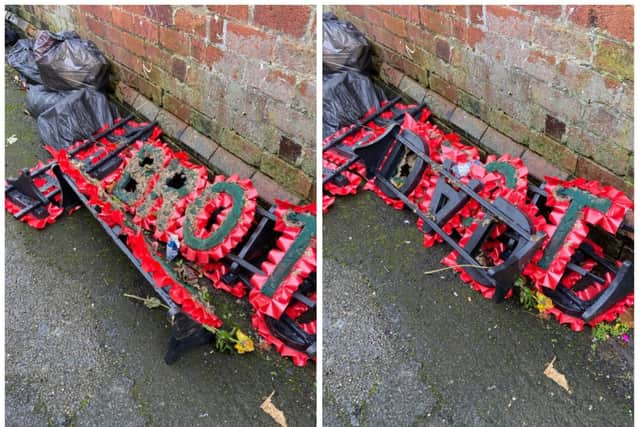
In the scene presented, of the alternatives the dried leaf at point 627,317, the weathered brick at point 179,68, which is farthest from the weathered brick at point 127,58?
the dried leaf at point 627,317

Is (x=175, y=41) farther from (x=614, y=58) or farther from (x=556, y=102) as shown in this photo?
(x=614, y=58)

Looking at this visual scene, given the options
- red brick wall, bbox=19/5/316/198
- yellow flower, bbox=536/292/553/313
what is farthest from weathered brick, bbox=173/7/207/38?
yellow flower, bbox=536/292/553/313

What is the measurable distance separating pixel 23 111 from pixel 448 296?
4860mm

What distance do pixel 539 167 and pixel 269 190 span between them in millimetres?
2022

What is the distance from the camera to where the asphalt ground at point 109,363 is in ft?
9.92

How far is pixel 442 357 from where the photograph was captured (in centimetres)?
317

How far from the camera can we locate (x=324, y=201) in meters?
4.07

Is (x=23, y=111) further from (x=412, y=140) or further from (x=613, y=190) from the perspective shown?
(x=613, y=190)

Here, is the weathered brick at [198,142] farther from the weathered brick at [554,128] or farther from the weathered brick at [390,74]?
the weathered brick at [554,128]

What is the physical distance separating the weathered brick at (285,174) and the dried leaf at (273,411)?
137cm

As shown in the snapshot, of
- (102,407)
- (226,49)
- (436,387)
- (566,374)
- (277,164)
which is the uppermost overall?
(226,49)

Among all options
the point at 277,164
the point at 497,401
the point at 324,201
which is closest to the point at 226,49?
the point at 277,164

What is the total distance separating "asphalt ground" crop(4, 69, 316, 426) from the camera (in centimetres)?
302

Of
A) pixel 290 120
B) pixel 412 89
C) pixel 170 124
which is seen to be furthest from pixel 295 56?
pixel 412 89
